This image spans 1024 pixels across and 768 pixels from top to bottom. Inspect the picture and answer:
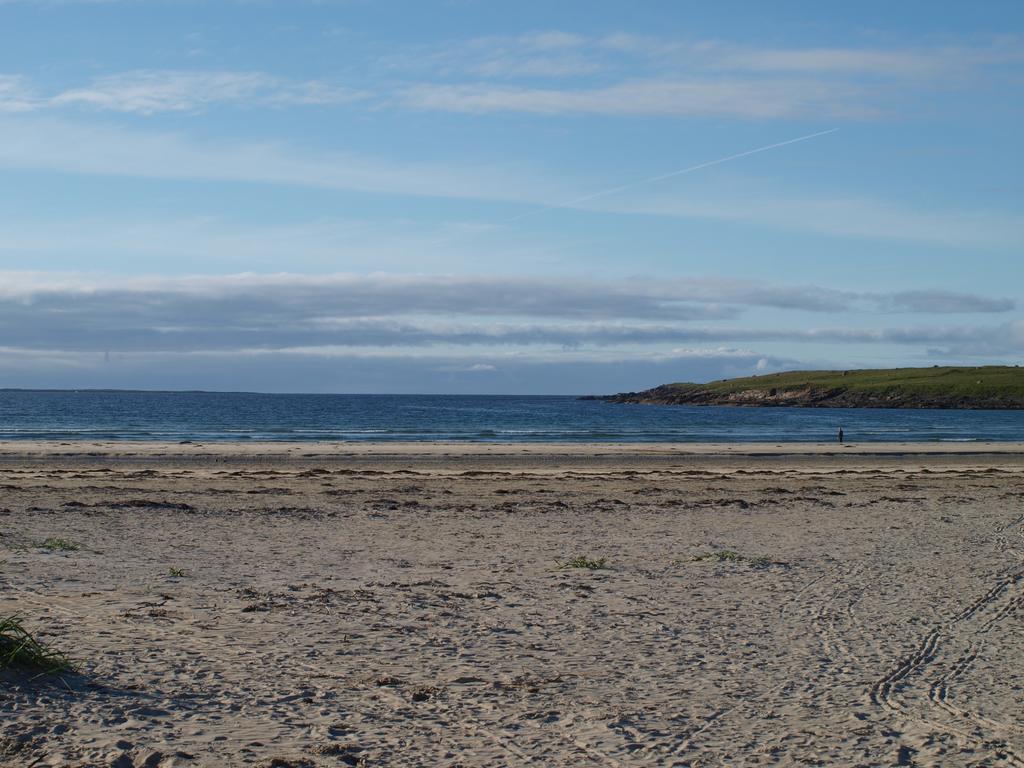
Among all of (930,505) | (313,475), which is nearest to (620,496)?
(930,505)

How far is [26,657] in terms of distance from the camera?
23.7 ft

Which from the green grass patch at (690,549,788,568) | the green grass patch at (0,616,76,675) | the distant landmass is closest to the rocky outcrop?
the distant landmass

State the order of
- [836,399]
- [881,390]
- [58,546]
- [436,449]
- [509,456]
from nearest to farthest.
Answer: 1. [58,546]
2. [509,456]
3. [436,449]
4. [881,390]
5. [836,399]

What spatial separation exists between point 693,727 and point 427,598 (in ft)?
15.5

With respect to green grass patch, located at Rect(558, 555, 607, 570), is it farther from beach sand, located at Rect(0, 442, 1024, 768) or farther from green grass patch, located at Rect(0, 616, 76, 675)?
green grass patch, located at Rect(0, 616, 76, 675)

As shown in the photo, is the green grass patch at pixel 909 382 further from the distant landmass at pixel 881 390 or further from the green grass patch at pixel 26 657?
the green grass patch at pixel 26 657

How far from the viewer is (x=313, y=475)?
3194 cm

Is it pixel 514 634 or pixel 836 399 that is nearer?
pixel 514 634

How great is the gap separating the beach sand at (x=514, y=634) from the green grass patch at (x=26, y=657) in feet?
0.44

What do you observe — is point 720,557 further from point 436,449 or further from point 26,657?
point 436,449

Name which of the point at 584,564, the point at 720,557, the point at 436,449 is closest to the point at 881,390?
the point at 436,449

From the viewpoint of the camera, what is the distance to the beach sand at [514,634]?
6.48 m

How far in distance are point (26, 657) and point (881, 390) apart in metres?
171

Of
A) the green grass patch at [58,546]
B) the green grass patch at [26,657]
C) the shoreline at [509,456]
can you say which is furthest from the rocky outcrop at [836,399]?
the green grass patch at [26,657]
